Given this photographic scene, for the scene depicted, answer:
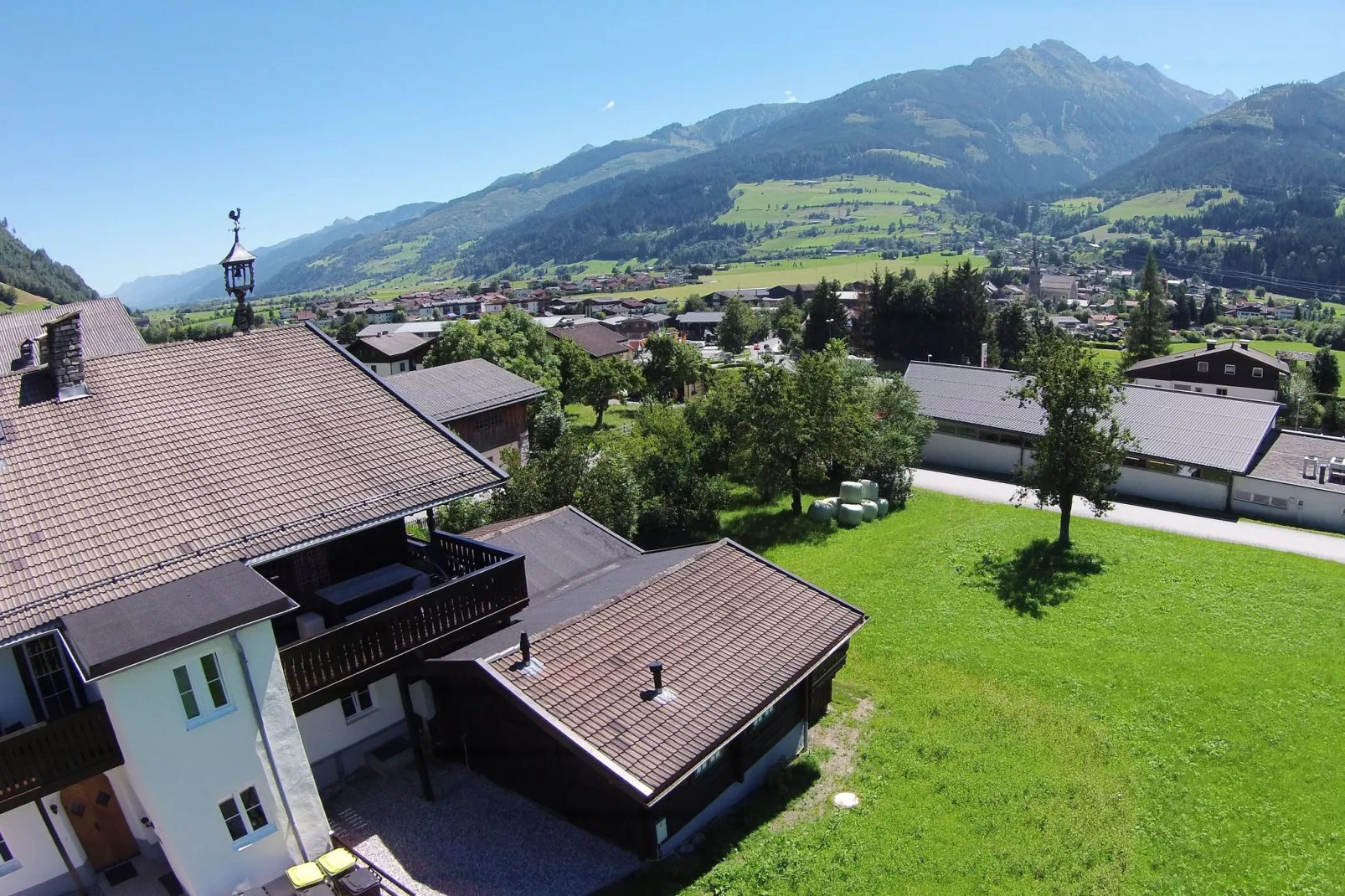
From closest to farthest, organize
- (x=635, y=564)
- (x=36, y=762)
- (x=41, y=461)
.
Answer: (x=36, y=762), (x=41, y=461), (x=635, y=564)

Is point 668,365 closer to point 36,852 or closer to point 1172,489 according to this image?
point 1172,489

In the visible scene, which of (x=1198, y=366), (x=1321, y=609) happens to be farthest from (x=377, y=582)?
(x=1198, y=366)

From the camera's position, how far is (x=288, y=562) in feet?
47.7

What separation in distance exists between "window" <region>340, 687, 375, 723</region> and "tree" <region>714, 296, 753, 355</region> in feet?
295

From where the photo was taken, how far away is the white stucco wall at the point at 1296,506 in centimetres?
3175

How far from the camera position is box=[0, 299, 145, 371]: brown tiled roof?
30.2 metres

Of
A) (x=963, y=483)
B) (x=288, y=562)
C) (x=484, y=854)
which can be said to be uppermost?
(x=288, y=562)

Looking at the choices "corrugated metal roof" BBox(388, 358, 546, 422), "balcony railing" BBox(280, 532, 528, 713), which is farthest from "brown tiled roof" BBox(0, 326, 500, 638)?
"corrugated metal roof" BBox(388, 358, 546, 422)

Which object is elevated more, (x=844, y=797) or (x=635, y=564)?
(x=635, y=564)

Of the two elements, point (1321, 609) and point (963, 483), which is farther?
point (963, 483)

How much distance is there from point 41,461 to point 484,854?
10.1m

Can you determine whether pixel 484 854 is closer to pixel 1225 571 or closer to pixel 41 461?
pixel 41 461

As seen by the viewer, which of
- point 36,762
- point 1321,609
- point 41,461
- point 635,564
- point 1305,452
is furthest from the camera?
point 1305,452

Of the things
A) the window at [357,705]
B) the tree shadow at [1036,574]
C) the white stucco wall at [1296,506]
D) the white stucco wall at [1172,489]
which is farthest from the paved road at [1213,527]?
the window at [357,705]
